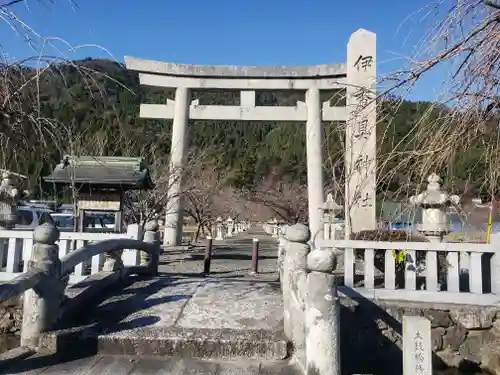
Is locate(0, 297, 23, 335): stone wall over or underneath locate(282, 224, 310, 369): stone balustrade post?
underneath

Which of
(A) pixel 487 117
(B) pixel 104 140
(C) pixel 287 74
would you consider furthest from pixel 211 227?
(A) pixel 487 117

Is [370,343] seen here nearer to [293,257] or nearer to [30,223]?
[293,257]

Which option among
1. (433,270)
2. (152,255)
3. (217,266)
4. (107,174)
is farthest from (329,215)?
(433,270)

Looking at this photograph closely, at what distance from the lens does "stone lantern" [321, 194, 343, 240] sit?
15086 millimetres

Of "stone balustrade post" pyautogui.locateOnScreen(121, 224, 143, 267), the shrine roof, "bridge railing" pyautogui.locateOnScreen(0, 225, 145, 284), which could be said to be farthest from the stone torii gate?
"bridge railing" pyautogui.locateOnScreen(0, 225, 145, 284)

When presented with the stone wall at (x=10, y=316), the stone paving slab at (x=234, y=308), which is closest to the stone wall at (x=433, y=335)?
the stone paving slab at (x=234, y=308)

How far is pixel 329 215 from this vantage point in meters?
15.9

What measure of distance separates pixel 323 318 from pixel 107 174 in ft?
26.4

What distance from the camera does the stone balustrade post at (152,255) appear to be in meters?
7.78

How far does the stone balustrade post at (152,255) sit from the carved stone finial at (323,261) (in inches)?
188

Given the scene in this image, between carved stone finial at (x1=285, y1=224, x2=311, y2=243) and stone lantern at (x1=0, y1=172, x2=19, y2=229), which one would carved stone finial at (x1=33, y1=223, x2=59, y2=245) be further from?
stone lantern at (x1=0, y1=172, x2=19, y2=229)

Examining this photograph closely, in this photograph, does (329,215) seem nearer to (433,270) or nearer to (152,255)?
(152,255)

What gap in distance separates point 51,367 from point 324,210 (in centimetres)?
1274

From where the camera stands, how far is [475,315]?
5461 mm
